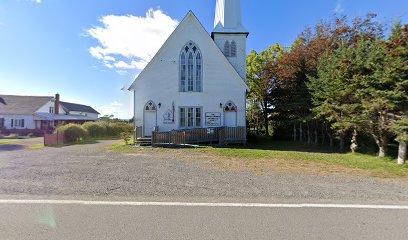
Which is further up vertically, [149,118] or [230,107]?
[230,107]

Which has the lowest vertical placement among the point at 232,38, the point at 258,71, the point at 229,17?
the point at 258,71

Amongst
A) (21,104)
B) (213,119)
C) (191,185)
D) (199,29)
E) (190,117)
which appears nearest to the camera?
(191,185)

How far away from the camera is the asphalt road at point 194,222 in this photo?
3.51m

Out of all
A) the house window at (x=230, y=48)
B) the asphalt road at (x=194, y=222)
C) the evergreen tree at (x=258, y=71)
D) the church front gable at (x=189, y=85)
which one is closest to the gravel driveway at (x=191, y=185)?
the asphalt road at (x=194, y=222)

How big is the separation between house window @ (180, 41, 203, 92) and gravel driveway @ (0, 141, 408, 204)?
10.5m

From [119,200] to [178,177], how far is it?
2.30 meters

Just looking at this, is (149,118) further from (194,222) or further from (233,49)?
(194,222)

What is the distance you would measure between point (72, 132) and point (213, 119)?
1319cm

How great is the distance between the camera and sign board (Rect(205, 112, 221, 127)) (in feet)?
57.9

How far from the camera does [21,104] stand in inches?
1492

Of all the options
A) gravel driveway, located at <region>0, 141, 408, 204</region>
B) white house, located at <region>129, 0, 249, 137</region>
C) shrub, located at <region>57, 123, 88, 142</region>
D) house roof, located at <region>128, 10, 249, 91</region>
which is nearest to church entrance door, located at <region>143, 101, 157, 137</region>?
white house, located at <region>129, 0, 249, 137</region>

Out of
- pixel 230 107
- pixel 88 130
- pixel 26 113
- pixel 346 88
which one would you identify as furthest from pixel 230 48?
pixel 26 113

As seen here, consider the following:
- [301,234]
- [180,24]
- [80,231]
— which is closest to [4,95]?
[180,24]

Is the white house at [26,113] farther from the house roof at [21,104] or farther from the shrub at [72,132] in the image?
the shrub at [72,132]
